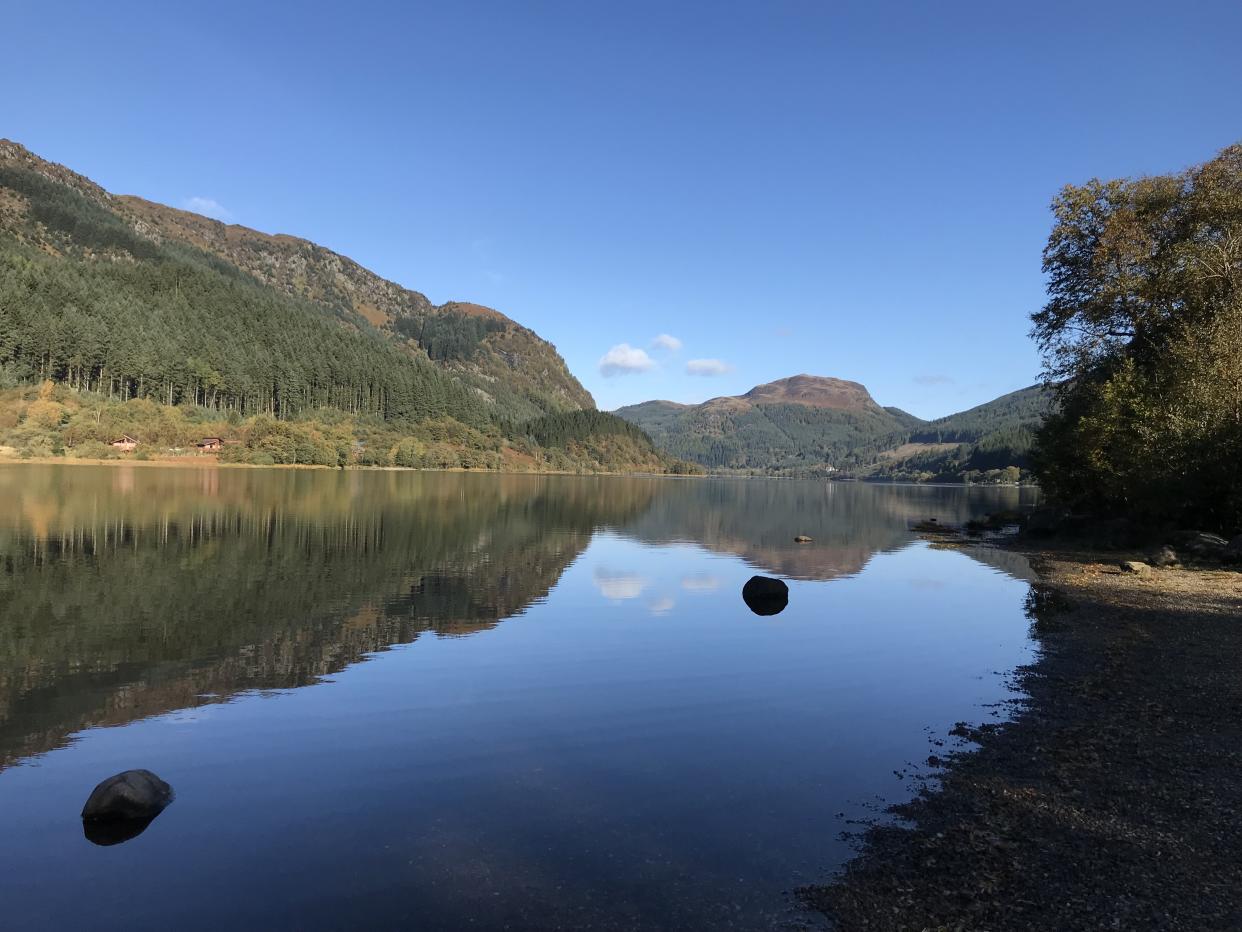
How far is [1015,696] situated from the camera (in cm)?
1928

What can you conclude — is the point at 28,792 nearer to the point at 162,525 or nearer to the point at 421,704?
the point at 421,704

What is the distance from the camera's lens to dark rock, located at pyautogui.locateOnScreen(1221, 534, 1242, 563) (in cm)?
4134

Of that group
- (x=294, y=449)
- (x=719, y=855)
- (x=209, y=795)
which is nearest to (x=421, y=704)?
(x=209, y=795)

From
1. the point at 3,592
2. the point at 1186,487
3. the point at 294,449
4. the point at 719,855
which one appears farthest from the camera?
the point at 294,449

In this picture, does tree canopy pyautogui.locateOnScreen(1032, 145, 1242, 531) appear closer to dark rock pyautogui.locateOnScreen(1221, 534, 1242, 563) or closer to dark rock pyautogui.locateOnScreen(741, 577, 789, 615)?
dark rock pyautogui.locateOnScreen(1221, 534, 1242, 563)

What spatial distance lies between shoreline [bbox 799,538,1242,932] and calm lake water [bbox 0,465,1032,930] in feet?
3.16

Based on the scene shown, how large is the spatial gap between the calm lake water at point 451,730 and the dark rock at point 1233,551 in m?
15.1

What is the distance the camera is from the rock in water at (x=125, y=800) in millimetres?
11445

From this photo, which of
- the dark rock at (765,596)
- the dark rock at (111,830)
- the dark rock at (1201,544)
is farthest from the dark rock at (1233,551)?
the dark rock at (111,830)

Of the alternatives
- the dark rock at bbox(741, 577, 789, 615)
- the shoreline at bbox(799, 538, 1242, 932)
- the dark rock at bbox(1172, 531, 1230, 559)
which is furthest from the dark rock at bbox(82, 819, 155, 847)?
the dark rock at bbox(1172, 531, 1230, 559)

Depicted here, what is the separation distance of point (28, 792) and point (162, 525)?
46364mm

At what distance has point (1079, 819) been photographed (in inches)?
444

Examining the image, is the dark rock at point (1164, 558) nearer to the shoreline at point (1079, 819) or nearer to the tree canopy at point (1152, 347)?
the tree canopy at point (1152, 347)

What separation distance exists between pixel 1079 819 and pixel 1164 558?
134ft
